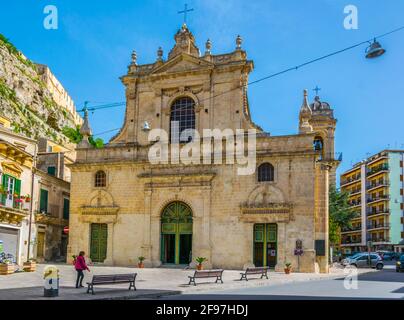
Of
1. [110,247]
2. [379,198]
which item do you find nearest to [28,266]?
[110,247]

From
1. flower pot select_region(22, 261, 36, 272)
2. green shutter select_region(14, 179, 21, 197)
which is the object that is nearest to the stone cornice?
flower pot select_region(22, 261, 36, 272)

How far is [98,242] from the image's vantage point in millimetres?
34031

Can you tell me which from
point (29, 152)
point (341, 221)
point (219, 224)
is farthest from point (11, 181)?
point (341, 221)

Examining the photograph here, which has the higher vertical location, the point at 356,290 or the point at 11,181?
the point at 11,181

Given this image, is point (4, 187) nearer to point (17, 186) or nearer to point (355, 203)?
point (17, 186)

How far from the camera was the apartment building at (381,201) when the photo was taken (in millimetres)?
78188

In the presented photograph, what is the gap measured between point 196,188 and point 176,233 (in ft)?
10.7

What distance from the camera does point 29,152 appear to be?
33750 millimetres

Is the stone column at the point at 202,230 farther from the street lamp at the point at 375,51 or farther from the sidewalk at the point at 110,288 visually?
the street lamp at the point at 375,51

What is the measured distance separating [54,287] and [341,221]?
139 feet

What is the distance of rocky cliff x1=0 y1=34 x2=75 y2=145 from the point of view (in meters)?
54.7
